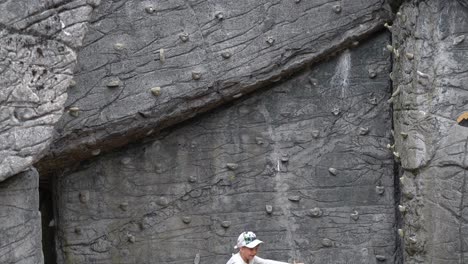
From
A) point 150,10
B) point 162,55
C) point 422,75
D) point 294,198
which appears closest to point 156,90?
point 162,55

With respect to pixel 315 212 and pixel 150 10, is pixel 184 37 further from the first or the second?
pixel 315 212

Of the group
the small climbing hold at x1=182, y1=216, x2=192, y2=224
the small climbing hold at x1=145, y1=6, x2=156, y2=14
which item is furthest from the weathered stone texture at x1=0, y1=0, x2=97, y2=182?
the small climbing hold at x1=182, y1=216, x2=192, y2=224

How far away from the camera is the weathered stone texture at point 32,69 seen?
6496mm

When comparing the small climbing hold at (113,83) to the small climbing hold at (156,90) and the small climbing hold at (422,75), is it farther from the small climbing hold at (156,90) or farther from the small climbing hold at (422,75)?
the small climbing hold at (422,75)

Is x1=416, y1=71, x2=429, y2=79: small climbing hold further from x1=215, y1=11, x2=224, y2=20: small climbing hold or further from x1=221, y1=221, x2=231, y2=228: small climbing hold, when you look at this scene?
x1=221, y1=221, x2=231, y2=228: small climbing hold

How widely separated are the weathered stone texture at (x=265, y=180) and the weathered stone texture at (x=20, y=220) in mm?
1637

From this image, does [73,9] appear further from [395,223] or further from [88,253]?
[395,223]

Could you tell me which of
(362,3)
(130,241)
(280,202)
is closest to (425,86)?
(362,3)

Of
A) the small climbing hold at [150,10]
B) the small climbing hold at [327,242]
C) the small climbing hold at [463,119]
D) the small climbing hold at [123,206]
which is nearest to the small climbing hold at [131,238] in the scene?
the small climbing hold at [123,206]

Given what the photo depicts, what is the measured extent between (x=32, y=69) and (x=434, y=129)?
2.62 metres

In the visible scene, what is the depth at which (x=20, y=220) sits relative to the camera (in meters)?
6.79

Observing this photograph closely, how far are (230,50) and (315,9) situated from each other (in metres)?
0.65

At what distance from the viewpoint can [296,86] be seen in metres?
8.57

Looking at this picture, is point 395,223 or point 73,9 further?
point 395,223
